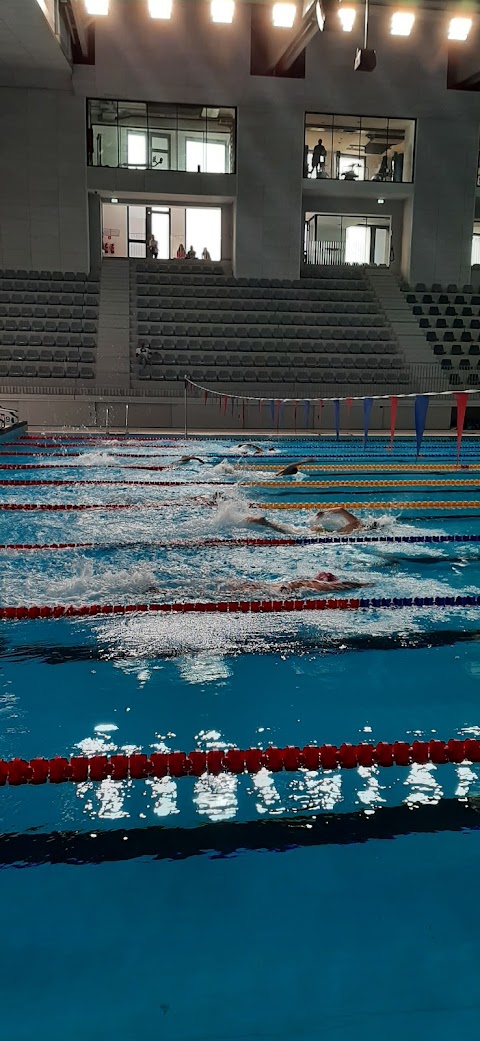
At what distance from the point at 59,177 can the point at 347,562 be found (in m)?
15.0

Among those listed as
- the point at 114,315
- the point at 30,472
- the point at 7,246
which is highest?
the point at 7,246

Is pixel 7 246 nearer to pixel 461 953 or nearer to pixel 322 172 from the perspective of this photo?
pixel 322 172

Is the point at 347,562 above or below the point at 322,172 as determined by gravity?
below

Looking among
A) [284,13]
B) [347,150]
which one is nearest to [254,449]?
[284,13]

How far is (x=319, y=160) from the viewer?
18094 mm

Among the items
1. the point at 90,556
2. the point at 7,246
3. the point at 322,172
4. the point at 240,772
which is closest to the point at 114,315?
the point at 7,246

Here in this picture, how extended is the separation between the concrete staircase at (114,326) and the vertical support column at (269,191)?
106 inches

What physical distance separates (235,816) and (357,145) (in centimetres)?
1976

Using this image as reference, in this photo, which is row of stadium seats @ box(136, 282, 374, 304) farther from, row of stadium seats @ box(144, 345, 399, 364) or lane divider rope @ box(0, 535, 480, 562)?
lane divider rope @ box(0, 535, 480, 562)

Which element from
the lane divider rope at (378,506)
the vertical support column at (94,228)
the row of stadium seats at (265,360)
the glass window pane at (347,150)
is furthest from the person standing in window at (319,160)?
the lane divider rope at (378,506)

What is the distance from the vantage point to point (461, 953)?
147 centimetres

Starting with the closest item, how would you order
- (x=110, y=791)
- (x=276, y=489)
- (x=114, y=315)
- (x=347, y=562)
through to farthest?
(x=110, y=791) < (x=347, y=562) < (x=276, y=489) < (x=114, y=315)

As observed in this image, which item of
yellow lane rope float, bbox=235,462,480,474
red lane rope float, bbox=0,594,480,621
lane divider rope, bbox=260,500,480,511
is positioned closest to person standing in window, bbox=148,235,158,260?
yellow lane rope float, bbox=235,462,480,474

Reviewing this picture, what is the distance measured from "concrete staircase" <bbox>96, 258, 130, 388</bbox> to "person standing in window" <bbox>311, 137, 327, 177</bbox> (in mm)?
4843
